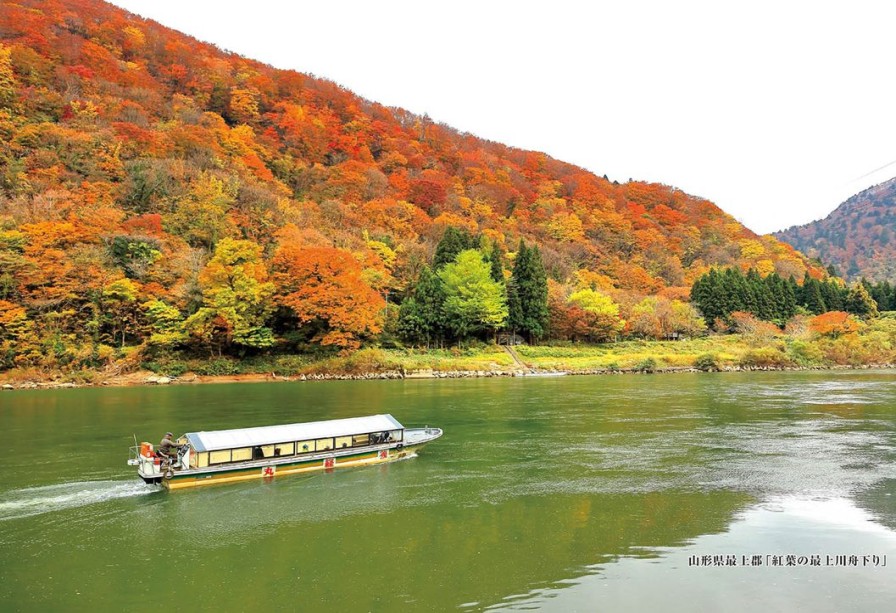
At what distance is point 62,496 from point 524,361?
49.2 meters

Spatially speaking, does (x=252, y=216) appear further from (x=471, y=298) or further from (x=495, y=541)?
(x=495, y=541)

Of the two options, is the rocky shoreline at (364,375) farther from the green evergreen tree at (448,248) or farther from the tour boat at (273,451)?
the tour boat at (273,451)

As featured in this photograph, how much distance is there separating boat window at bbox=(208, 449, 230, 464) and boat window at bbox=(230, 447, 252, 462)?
0.16 meters

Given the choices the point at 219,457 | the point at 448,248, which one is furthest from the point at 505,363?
the point at 219,457

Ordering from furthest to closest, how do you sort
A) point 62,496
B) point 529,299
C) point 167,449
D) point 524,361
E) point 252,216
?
point 529,299 → point 252,216 → point 524,361 → point 167,449 → point 62,496

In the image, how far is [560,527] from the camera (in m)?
14.1

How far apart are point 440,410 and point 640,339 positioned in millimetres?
48010

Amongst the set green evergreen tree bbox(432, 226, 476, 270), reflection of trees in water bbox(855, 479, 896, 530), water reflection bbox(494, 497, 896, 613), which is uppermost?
green evergreen tree bbox(432, 226, 476, 270)

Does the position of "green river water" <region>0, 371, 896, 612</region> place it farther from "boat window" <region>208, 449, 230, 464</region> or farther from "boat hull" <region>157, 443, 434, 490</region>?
"boat window" <region>208, 449, 230, 464</region>

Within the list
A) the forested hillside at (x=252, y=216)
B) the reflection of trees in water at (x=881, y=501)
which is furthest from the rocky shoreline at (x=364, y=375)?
the reflection of trees in water at (x=881, y=501)

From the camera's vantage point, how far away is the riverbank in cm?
4909

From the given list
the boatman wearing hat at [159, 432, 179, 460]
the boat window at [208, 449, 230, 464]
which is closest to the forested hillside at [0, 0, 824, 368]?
the boat window at [208, 449, 230, 464]

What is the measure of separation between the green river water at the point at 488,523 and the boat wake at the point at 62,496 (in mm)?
81

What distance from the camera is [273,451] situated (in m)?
19.4
